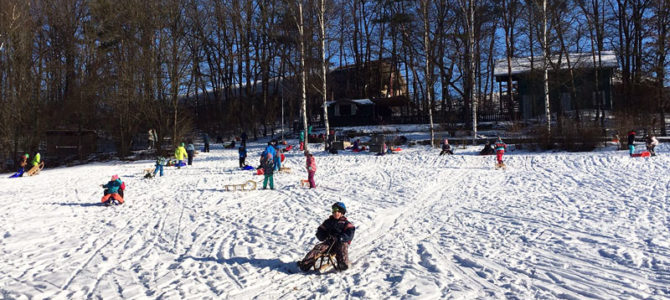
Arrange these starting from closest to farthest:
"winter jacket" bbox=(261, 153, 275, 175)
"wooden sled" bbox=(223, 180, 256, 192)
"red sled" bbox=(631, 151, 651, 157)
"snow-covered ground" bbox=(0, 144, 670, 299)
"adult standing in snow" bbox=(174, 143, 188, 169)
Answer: "snow-covered ground" bbox=(0, 144, 670, 299) → "winter jacket" bbox=(261, 153, 275, 175) → "wooden sled" bbox=(223, 180, 256, 192) → "red sled" bbox=(631, 151, 651, 157) → "adult standing in snow" bbox=(174, 143, 188, 169)

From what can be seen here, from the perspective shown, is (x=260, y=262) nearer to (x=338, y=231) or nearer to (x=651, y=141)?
(x=338, y=231)

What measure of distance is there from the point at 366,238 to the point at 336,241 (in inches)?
76.0

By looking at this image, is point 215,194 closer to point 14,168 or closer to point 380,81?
point 14,168

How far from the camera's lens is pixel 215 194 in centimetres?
1323

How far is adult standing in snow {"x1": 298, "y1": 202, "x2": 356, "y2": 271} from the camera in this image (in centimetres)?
589

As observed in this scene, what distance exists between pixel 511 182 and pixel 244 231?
947 cm

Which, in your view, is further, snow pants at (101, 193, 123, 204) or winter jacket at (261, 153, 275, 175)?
winter jacket at (261, 153, 275, 175)

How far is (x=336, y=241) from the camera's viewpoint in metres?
5.98

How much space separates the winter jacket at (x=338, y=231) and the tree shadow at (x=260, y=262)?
0.65 m

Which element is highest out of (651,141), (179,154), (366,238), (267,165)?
(179,154)

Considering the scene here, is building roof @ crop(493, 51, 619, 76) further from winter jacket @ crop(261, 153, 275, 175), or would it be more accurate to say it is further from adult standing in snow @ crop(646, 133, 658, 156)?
winter jacket @ crop(261, 153, 275, 175)

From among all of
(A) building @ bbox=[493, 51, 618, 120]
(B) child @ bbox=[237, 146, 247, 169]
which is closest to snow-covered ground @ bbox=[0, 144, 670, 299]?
(B) child @ bbox=[237, 146, 247, 169]

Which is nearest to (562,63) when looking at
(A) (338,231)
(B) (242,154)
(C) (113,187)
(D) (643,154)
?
(D) (643,154)

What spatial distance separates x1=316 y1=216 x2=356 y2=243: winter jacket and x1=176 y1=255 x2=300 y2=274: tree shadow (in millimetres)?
649
